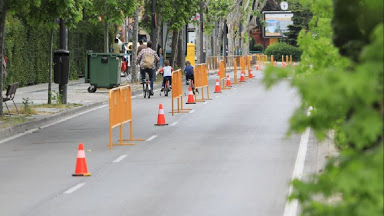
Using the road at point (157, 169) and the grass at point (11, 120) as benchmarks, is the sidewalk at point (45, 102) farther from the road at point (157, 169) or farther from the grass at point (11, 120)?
the road at point (157, 169)

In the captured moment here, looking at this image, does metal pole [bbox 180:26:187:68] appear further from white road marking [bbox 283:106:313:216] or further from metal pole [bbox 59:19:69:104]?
white road marking [bbox 283:106:313:216]

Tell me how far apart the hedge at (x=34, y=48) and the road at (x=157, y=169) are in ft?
35.9

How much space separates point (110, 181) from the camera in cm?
1512

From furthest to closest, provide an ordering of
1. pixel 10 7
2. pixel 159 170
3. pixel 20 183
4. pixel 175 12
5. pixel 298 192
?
pixel 175 12 < pixel 10 7 < pixel 159 170 < pixel 20 183 < pixel 298 192

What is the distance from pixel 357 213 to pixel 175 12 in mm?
44608

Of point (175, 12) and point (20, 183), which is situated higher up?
point (175, 12)

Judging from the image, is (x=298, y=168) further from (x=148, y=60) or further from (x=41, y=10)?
(x=148, y=60)

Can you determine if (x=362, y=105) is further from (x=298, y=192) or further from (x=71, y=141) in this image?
(x=71, y=141)

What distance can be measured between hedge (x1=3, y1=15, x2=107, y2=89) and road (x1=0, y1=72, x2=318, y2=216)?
10950mm

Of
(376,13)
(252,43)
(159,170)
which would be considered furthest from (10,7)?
(252,43)

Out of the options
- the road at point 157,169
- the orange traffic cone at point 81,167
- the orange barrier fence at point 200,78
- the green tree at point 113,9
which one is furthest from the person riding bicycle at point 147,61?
the orange traffic cone at point 81,167

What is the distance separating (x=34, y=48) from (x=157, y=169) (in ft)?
81.8

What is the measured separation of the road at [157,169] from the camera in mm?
12812

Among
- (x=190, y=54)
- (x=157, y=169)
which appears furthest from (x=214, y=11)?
(x=157, y=169)
